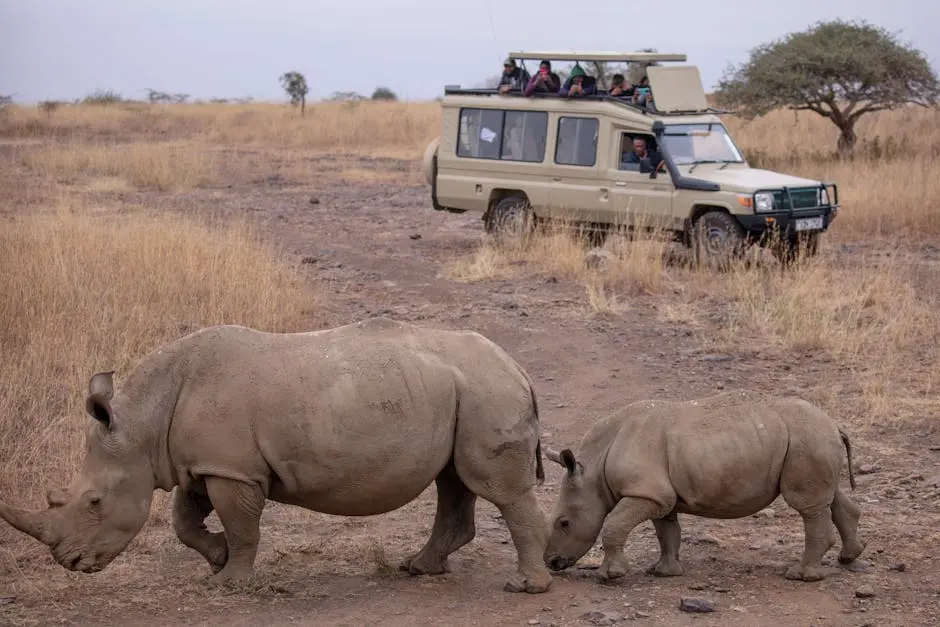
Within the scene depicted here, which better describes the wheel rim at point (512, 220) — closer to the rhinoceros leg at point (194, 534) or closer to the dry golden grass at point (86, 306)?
the dry golden grass at point (86, 306)

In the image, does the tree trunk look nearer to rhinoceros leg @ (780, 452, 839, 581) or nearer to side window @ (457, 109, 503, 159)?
side window @ (457, 109, 503, 159)

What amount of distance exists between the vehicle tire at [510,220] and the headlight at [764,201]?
314cm

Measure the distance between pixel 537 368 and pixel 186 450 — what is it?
5.64m

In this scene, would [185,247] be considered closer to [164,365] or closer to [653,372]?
[653,372]

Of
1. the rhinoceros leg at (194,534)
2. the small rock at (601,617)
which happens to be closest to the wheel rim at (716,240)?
the small rock at (601,617)

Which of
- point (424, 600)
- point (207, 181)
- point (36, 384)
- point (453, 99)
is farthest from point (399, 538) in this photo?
point (207, 181)

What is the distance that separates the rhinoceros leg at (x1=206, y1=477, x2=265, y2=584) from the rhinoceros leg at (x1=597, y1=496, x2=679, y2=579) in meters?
1.69

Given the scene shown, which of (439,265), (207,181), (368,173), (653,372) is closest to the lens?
(653,372)

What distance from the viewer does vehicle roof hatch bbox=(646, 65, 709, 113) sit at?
16.1 metres

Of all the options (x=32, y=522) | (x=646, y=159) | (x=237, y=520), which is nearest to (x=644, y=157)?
(x=646, y=159)

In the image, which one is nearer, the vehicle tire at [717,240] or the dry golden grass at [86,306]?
the dry golden grass at [86,306]

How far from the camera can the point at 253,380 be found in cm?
577

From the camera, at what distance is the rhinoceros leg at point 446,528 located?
6320mm

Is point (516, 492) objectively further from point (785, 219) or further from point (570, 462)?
point (785, 219)
